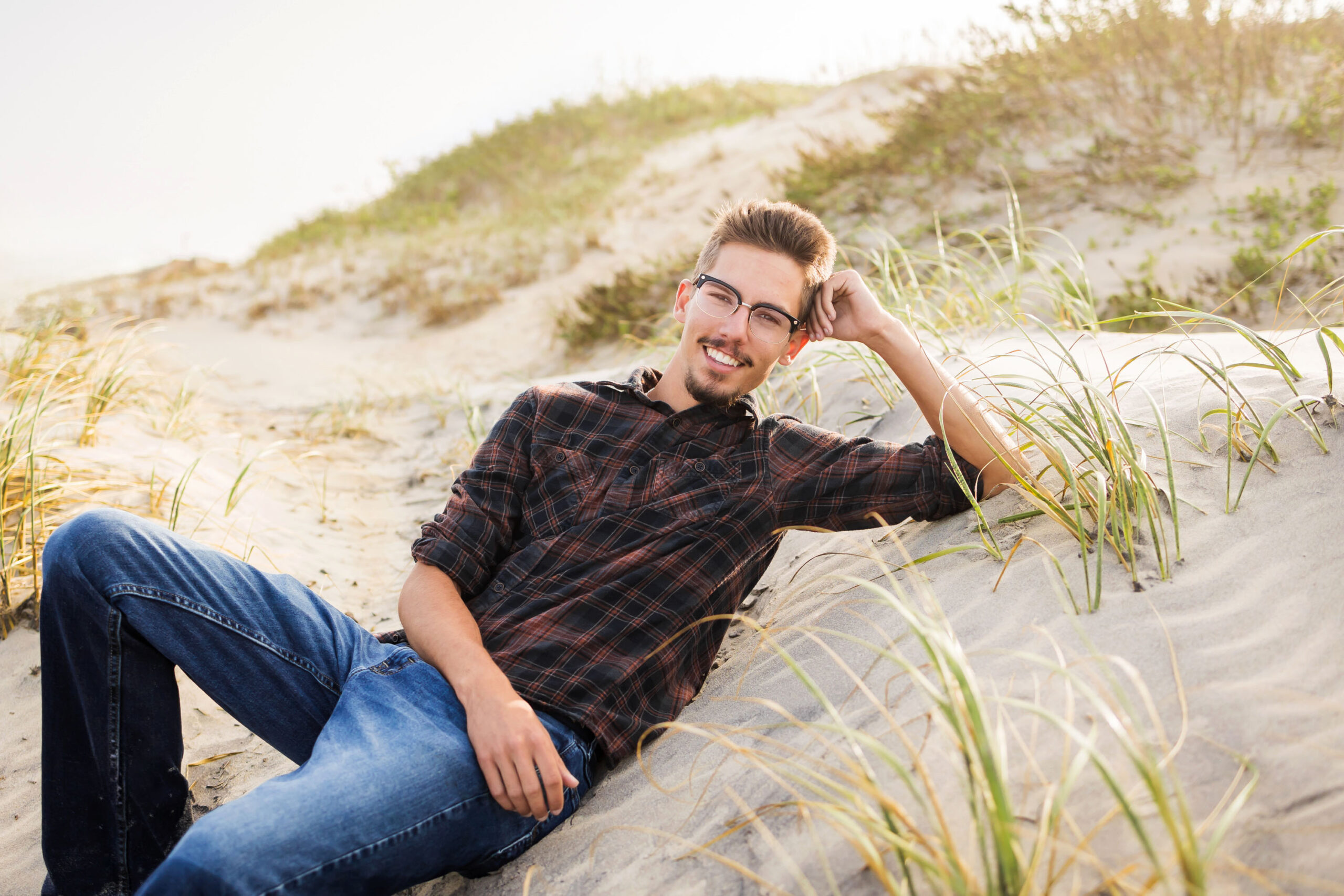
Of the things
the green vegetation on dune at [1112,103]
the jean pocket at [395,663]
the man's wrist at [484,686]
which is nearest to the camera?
the man's wrist at [484,686]

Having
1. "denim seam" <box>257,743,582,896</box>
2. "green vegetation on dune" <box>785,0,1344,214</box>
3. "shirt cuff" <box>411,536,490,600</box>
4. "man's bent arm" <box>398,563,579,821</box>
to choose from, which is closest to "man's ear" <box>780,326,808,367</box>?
"shirt cuff" <box>411,536,490,600</box>

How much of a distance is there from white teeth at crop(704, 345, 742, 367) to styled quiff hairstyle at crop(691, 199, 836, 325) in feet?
0.87

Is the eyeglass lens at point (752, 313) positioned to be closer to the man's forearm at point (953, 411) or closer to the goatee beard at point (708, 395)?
the goatee beard at point (708, 395)

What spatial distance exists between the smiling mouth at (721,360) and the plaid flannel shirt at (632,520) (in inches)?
4.5

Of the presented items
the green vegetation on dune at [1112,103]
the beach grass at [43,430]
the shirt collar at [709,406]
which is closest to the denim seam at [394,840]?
the shirt collar at [709,406]

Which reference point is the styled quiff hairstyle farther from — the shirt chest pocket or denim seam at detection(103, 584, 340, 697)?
denim seam at detection(103, 584, 340, 697)

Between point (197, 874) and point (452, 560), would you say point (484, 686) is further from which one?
point (197, 874)

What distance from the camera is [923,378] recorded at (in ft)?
7.21

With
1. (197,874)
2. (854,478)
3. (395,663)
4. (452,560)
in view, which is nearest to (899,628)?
(854,478)

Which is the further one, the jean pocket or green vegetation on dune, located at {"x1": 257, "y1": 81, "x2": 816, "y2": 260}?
green vegetation on dune, located at {"x1": 257, "y1": 81, "x2": 816, "y2": 260}

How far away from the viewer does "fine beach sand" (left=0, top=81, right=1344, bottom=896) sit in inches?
53.4

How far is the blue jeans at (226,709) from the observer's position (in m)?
1.57

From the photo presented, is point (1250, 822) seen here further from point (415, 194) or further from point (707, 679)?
point (415, 194)

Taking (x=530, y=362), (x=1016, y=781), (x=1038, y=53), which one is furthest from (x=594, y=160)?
(x=1016, y=781)
